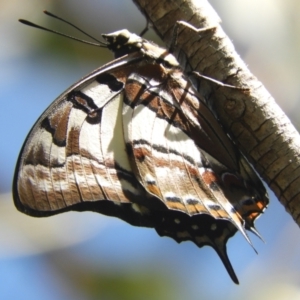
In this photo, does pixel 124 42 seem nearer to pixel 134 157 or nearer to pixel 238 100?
pixel 134 157

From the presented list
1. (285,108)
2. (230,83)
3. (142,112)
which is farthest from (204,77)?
(285,108)

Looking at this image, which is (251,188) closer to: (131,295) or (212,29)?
(212,29)

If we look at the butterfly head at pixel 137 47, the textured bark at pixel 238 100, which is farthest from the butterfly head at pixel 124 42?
the textured bark at pixel 238 100

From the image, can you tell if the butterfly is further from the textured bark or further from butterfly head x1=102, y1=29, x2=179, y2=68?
the textured bark

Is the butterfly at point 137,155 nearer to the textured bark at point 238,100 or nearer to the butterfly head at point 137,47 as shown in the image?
the butterfly head at point 137,47

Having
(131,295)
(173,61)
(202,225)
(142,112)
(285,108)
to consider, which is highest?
(173,61)

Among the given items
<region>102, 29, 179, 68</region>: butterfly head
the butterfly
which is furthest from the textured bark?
<region>102, 29, 179, 68</region>: butterfly head
